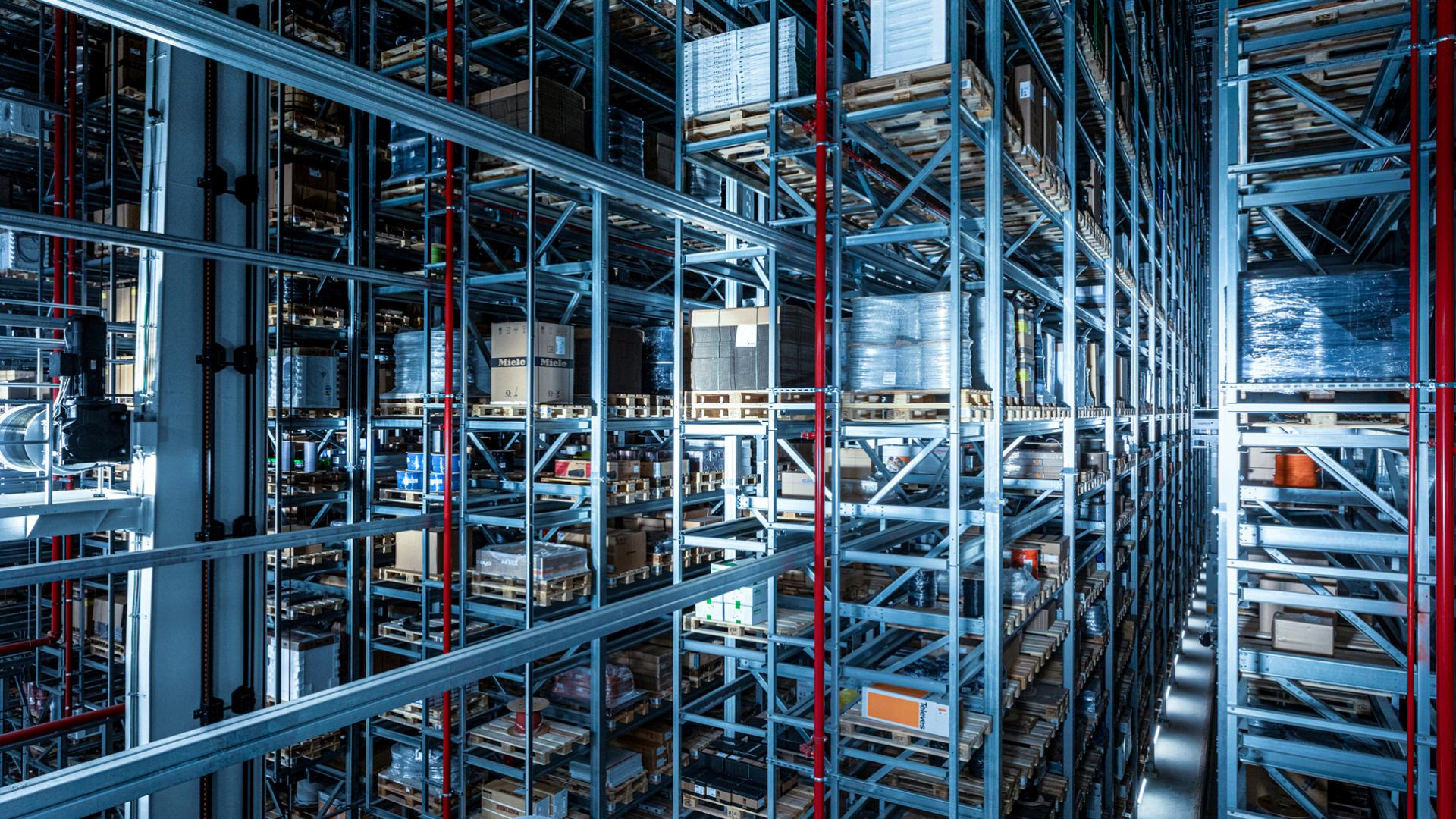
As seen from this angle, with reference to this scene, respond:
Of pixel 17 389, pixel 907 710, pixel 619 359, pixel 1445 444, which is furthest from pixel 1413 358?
pixel 17 389

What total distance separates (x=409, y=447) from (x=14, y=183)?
600 centimetres

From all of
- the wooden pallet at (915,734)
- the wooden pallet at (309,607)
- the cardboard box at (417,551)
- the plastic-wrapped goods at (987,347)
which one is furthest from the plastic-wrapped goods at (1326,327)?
the wooden pallet at (309,607)

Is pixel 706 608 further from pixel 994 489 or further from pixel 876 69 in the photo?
pixel 876 69

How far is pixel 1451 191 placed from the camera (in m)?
4.44

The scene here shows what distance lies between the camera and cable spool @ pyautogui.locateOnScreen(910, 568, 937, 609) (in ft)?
20.8

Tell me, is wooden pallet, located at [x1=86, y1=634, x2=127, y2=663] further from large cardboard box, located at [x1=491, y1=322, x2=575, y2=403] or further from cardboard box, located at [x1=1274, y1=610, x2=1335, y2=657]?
cardboard box, located at [x1=1274, y1=610, x2=1335, y2=657]

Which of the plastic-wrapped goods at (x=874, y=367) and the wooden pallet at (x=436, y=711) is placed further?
the wooden pallet at (x=436, y=711)

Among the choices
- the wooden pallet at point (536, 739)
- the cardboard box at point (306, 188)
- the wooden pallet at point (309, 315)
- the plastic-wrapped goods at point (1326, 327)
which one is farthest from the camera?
the wooden pallet at point (309, 315)

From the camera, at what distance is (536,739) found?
7.74 meters

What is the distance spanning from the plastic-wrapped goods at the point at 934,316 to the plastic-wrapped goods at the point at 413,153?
4.86 metres

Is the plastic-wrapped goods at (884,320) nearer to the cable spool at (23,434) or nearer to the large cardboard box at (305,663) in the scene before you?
the cable spool at (23,434)

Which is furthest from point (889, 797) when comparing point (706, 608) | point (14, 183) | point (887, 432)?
point (14, 183)

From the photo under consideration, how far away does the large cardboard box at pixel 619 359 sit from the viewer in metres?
8.32

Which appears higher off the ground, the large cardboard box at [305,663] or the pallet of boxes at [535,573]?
the pallet of boxes at [535,573]
